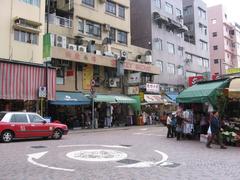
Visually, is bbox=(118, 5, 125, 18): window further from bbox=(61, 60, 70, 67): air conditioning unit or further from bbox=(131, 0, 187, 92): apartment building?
bbox=(61, 60, 70, 67): air conditioning unit

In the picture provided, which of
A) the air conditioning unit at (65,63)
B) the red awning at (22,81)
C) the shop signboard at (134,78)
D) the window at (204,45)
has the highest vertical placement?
the window at (204,45)

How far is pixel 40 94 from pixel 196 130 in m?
11.3

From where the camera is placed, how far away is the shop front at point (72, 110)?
27.2 m

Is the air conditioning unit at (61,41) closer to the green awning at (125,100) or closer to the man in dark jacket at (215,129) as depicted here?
the green awning at (125,100)

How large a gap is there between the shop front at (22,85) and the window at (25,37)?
9.07ft

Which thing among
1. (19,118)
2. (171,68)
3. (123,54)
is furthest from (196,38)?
(19,118)

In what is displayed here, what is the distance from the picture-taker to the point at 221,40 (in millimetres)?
67875

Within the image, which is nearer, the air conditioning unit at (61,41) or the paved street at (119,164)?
the paved street at (119,164)

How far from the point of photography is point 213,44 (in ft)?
225

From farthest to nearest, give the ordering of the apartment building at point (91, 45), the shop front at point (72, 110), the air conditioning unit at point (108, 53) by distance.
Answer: the air conditioning unit at point (108, 53)
the apartment building at point (91, 45)
the shop front at point (72, 110)

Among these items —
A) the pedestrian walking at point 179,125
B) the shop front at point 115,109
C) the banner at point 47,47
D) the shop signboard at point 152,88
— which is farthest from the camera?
the shop signboard at point 152,88

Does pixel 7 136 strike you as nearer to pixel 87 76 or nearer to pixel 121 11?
pixel 87 76

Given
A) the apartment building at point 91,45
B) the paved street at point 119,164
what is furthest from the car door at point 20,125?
the apartment building at point 91,45

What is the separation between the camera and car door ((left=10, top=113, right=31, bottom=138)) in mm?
17297
